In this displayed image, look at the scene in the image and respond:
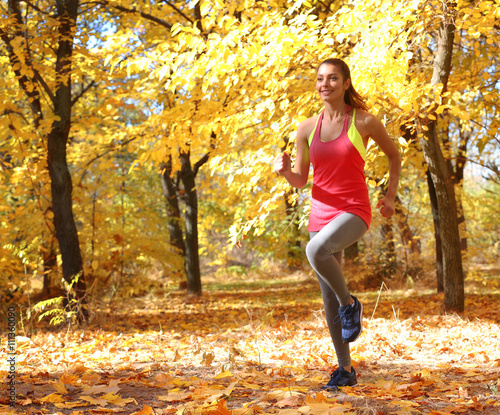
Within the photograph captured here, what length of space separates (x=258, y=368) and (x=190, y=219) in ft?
24.7

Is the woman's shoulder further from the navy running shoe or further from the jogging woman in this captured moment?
the navy running shoe

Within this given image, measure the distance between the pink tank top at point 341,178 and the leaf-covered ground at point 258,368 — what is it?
100cm

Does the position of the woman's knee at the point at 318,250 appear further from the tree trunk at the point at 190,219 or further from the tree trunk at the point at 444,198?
the tree trunk at the point at 190,219

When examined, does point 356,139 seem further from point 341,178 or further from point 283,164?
point 283,164

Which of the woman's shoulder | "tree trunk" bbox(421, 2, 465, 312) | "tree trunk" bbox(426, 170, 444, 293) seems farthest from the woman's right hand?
"tree trunk" bbox(426, 170, 444, 293)

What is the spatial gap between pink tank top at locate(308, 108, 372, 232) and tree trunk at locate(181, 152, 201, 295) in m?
8.29

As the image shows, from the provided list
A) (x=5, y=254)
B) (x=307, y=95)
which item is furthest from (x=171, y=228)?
(x=307, y=95)

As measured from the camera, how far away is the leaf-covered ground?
2758mm

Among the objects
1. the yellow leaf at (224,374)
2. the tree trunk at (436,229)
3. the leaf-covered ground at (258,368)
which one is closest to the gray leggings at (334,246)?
the leaf-covered ground at (258,368)

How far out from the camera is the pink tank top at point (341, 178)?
9.55ft

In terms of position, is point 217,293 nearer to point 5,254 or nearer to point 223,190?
point 223,190

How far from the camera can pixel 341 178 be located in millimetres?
2930

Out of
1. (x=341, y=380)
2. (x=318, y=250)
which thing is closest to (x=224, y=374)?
(x=341, y=380)

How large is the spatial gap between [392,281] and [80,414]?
388 inches
